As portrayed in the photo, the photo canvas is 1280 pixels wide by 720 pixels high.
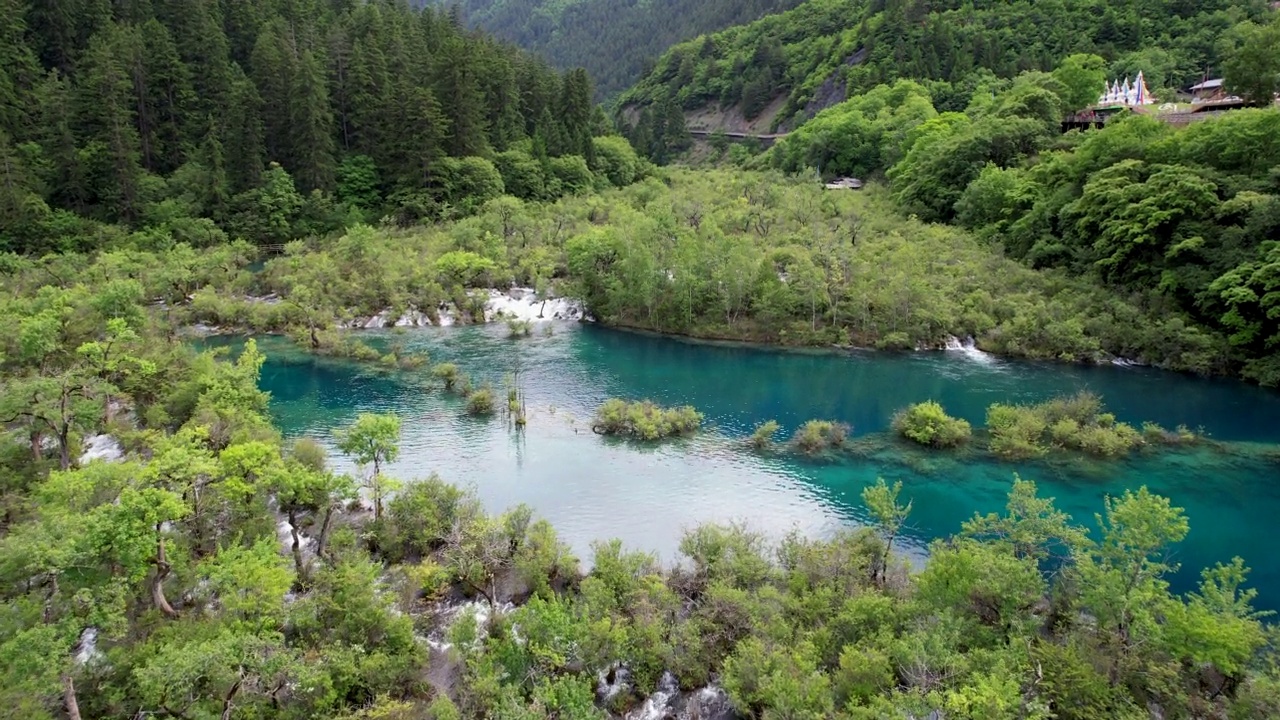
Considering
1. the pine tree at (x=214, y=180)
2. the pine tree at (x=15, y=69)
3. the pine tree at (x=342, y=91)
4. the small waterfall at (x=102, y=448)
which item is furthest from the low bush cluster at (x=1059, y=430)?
the pine tree at (x=15, y=69)

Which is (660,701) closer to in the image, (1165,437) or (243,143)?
(1165,437)

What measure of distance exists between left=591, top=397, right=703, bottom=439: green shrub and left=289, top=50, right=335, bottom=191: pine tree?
51.0 meters

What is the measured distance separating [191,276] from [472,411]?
29.9 m

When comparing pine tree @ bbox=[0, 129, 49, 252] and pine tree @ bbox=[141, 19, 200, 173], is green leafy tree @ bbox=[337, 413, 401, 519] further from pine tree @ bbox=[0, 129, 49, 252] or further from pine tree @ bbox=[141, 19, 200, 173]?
pine tree @ bbox=[141, 19, 200, 173]

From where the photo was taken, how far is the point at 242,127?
67750mm

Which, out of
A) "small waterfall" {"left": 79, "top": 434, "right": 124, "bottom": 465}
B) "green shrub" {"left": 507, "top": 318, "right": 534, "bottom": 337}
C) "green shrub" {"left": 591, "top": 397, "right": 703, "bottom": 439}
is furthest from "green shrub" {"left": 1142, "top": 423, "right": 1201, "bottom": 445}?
"small waterfall" {"left": 79, "top": 434, "right": 124, "bottom": 465}

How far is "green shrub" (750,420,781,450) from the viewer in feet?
109

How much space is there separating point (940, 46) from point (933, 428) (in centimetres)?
9287

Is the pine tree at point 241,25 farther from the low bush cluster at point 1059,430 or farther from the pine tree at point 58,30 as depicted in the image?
the low bush cluster at point 1059,430

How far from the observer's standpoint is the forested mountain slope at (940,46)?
287 feet

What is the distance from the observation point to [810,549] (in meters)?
21.5

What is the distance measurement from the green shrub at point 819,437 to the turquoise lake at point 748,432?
149 cm

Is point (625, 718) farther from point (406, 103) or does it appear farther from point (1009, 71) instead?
point (1009, 71)

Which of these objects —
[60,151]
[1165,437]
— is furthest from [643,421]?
[60,151]
